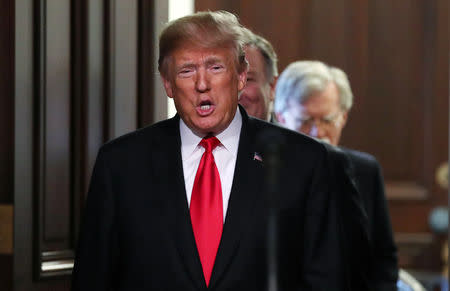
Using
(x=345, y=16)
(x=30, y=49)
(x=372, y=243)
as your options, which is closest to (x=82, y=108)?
(x=30, y=49)

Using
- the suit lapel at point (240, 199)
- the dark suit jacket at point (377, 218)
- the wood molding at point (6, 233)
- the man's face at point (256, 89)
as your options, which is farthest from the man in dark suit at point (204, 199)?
the dark suit jacket at point (377, 218)

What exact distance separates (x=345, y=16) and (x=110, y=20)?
2.81 metres

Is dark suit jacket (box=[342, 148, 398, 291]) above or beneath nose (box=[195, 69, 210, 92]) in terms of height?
beneath

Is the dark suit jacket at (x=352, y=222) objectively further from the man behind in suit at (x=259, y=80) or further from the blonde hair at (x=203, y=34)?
the blonde hair at (x=203, y=34)

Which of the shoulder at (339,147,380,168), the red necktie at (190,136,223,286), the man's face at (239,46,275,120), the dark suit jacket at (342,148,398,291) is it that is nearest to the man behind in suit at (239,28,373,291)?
the man's face at (239,46,275,120)

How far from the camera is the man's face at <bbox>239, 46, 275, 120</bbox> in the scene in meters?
3.63

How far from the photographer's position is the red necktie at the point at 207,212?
8.67 ft

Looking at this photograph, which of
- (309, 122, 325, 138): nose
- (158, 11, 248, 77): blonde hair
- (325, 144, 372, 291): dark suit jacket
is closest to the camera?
(158, 11, 248, 77): blonde hair

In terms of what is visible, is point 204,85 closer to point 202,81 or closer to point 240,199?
point 202,81

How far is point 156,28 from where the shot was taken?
3.44 m

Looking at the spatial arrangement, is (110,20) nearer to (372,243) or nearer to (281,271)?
(281,271)

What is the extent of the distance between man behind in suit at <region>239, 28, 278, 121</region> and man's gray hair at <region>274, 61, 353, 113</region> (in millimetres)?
640

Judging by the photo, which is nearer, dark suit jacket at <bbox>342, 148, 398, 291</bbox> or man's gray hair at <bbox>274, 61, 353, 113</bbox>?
dark suit jacket at <bbox>342, 148, 398, 291</bbox>

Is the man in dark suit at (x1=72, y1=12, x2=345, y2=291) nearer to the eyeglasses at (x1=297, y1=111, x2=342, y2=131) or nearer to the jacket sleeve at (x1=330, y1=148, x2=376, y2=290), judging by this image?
the jacket sleeve at (x1=330, y1=148, x2=376, y2=290)
